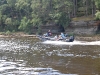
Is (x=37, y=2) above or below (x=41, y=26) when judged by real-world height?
above

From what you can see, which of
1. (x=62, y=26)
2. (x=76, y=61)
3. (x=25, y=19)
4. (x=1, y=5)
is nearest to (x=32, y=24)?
(x=25, y=19)

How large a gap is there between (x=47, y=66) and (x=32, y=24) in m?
39.5

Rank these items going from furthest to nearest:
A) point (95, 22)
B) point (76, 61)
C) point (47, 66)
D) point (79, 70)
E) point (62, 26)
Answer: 1. point (62, 26)
2. point (95, 22)
3. point (76, 61)
4. point (47, 66)
5. point (79, 70)

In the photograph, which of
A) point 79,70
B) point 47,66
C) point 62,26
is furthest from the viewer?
point 62,26

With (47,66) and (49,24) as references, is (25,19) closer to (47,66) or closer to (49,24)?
(49,24)

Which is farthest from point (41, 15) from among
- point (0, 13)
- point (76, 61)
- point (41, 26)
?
point (76, 61)

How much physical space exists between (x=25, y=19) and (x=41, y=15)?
4.81 m

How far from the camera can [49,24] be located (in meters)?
52.6

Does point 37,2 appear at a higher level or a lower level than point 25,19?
higher

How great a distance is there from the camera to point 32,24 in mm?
55156

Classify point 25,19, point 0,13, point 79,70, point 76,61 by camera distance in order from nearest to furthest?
point 79,70 → point 76,61 → point 25,19 → point 0,13

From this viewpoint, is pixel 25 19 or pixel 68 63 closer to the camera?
pixel 68 63

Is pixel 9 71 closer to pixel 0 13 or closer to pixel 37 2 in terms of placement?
pixel 37 2

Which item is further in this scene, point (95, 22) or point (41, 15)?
point (41, 15)
